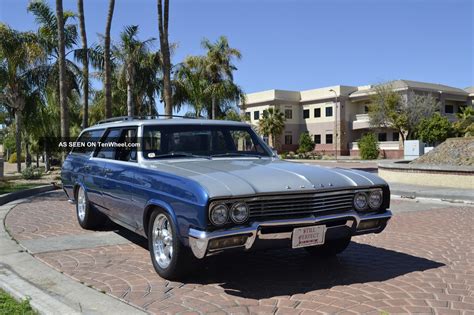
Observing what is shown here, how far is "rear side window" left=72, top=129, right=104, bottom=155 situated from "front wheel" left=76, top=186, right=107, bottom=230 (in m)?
0.62

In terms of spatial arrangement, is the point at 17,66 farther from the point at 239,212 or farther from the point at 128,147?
the point at 239,212

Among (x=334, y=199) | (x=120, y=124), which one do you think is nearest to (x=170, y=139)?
(x=120, y=124)

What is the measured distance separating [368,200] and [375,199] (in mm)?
108

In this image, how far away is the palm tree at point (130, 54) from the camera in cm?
2848

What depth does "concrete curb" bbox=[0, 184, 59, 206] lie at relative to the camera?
1157 centimetres

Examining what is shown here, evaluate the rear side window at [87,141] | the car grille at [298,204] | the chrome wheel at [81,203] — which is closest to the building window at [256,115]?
the rear side window at [87,141]

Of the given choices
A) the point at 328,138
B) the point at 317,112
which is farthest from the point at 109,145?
the point at 317,112

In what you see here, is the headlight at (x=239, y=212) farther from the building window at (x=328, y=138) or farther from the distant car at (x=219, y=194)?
the building window at (x=328, y=138)

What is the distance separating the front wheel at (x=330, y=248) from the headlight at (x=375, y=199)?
81 centimetres

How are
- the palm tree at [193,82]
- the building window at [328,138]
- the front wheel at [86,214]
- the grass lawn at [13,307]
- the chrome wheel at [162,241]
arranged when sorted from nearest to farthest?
1. the grass lawn at [13,307]
2. the chrome wheel at [162,241]
3. the front wheel at [86,214]
4. the palm tree at [193,82]
5. the building window at [328,138]

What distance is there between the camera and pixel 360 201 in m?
5.00

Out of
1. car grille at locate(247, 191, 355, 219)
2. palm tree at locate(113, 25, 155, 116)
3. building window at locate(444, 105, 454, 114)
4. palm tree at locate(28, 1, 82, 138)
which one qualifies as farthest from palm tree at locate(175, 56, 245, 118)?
building window at locate(444, 105, 454, 114)

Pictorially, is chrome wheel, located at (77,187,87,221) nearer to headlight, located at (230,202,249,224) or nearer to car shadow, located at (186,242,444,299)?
car shadow, located at (186,242,444,299)

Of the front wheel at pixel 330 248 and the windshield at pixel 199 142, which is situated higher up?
the windshield at pixel 199 142
